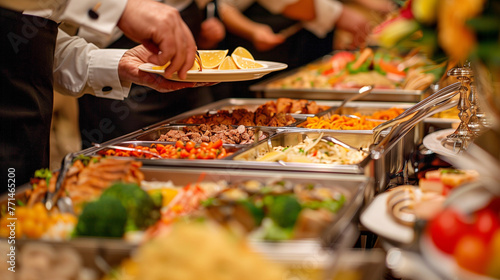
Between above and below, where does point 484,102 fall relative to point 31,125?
above

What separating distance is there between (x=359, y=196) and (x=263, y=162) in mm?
424

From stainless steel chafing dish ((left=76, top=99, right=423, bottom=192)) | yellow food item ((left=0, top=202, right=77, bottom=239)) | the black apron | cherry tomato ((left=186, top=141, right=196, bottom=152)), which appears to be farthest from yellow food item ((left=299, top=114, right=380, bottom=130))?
yellow food item ((left=0, top=202, right=77, bottom=239))

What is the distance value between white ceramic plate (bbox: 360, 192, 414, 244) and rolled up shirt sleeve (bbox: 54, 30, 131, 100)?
4.79 feet

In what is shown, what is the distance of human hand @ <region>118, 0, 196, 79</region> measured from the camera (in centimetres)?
180

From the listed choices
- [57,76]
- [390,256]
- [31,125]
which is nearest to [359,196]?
[390,256]

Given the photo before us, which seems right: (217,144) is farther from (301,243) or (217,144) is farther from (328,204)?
(301,243)

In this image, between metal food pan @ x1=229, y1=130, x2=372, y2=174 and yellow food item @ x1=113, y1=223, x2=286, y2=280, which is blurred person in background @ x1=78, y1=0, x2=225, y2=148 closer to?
metal food pan @ x1=229, y1=130, x2=372, y2=174

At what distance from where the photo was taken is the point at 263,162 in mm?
1748

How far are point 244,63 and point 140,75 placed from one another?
457 mm

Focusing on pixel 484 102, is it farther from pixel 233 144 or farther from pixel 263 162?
pixel 233 144

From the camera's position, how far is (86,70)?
2404mm

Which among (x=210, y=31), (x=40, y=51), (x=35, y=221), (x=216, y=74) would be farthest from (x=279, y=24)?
(x=35, y=221)

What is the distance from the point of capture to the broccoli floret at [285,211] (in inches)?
45.1

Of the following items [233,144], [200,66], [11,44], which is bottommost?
[233,144]
